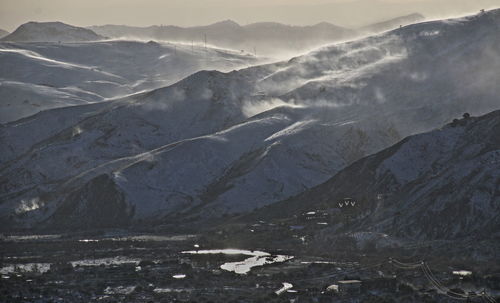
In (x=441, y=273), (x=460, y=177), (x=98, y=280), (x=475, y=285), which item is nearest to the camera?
(x=475, y=285)

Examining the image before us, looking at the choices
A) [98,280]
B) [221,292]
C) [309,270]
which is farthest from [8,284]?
[309,270]

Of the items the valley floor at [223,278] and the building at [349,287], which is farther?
the building at [349,287]

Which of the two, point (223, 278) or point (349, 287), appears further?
point (223, 278)

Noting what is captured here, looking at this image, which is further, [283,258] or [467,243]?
[283,258]

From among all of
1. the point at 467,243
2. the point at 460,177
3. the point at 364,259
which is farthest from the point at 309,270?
the point at 460,177

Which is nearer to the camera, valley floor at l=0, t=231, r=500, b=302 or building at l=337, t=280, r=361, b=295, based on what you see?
valley floor at l=0, t=231, r=500, b=302

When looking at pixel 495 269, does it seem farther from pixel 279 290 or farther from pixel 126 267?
pixel 126 267

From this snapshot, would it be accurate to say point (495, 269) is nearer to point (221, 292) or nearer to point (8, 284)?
point (221, 292)

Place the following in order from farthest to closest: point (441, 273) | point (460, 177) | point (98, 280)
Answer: point (460, 177), point (98, 280), point (441, 273)

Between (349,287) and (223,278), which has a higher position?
(349,287)
